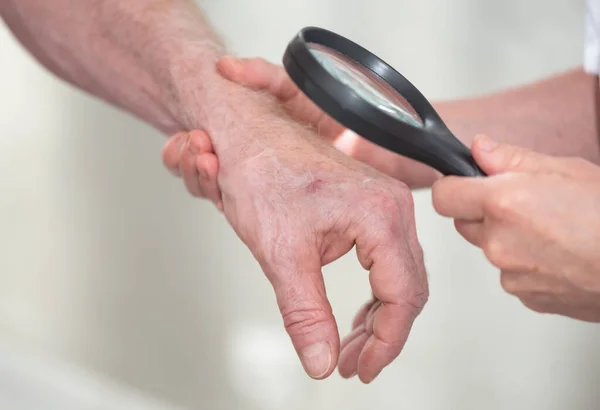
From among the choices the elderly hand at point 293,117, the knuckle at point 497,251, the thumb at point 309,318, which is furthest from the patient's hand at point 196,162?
the knuckle at point 497,251

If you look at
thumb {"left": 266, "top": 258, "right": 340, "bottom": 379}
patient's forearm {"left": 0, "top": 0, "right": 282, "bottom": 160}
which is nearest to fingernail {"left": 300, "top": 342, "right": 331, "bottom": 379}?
thumb {"left": 266, "top": 258, "right": 340, "bottom": 379}

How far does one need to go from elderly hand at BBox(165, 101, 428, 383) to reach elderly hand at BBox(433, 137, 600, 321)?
0.17 feet

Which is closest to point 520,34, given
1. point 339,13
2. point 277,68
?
point 339,13

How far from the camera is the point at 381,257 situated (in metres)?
0.53

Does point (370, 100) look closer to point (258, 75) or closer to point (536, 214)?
point (536, 214)

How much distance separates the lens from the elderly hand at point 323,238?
0.51m

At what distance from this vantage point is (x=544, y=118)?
764 millimetres

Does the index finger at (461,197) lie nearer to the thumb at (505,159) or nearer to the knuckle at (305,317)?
the thumb at (505,159)

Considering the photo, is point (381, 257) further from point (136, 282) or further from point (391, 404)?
point (136, 282)

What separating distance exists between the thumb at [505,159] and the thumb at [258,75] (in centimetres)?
28

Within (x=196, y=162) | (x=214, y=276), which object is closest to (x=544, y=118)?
(x=196, y=162)

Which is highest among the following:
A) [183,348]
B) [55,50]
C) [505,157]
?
[505,157]

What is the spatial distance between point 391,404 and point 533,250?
1.99 feet

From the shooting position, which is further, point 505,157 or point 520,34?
point 520,34
